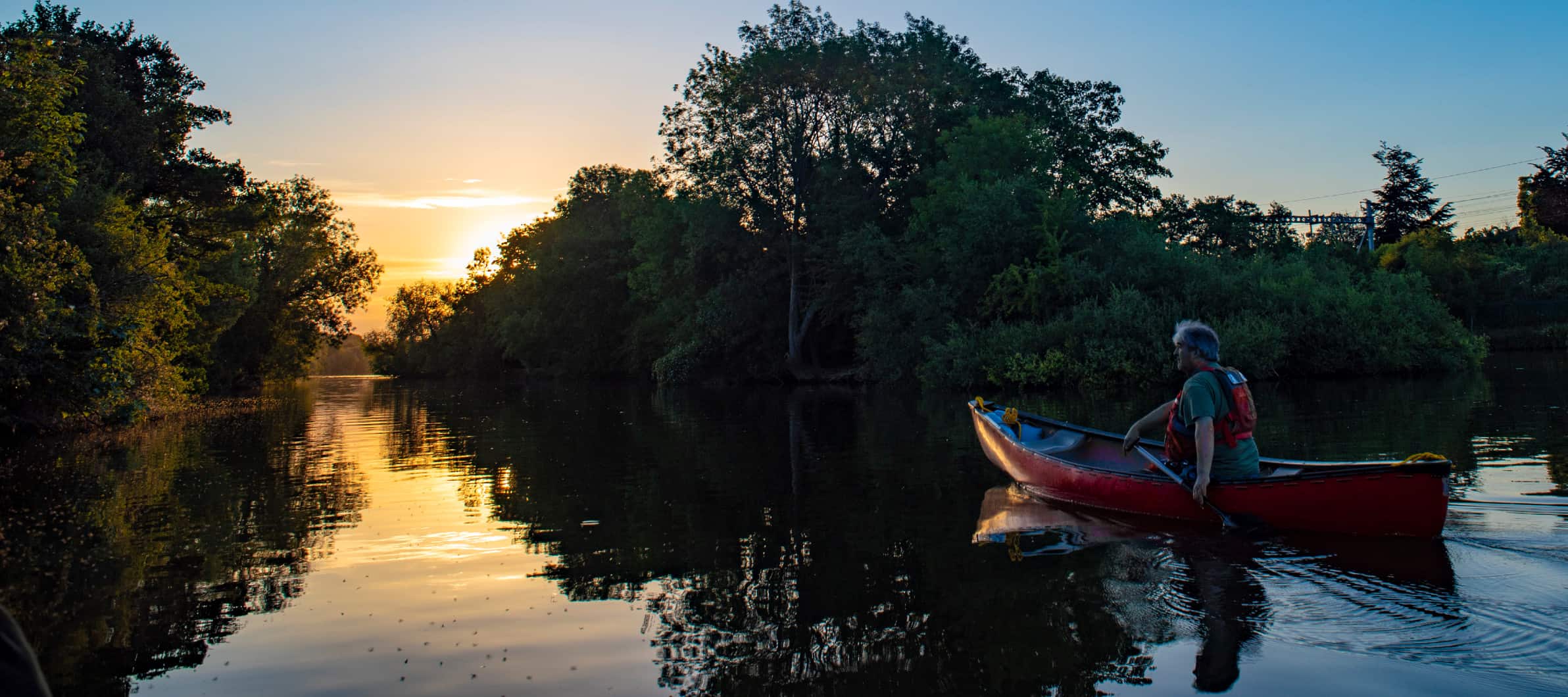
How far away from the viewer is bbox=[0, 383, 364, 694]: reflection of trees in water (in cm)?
610

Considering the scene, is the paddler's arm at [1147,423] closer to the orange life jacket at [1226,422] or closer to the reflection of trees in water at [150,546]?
the orange life jacket at [1226,422]

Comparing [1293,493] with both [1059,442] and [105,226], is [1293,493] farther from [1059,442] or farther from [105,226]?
[105,226]

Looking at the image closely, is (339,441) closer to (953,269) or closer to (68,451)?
(68,451)

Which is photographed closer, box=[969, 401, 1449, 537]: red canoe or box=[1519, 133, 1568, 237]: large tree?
box=[969, 401, 1449, 537]: red canoe

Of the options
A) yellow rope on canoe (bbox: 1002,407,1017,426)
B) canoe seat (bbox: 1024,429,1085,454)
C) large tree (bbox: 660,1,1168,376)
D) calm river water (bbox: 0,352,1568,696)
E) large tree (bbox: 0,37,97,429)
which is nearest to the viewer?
calm river water (bbox: 0,352,1568,696)

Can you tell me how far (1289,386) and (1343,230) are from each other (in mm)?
53497

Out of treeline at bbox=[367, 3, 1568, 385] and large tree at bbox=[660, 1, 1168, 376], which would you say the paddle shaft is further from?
large tree at bbox=[660, 1, 1168, 376]

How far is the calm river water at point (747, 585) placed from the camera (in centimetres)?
539

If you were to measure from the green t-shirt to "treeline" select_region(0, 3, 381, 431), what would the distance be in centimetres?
1823

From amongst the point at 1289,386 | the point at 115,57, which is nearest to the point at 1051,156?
the point at 1289,386

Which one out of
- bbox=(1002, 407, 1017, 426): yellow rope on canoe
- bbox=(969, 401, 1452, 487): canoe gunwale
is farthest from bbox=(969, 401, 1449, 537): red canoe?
bbox=(1002, 407, 1017, 426): yellow rope on canoe

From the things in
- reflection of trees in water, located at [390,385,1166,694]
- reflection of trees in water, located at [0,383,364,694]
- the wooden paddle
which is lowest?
reflection of trees in water, located at [0,383,364,694]

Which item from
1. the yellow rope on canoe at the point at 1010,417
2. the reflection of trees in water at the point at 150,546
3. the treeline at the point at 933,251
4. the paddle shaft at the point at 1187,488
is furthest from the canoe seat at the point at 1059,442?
the treeline at the point at 933,251

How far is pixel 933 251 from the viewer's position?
38.8 metres
